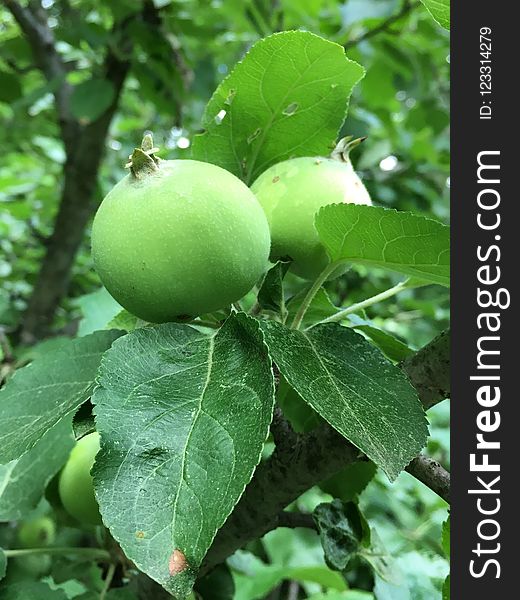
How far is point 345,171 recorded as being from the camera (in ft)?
2.42

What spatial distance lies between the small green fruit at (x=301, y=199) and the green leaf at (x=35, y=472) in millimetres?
379

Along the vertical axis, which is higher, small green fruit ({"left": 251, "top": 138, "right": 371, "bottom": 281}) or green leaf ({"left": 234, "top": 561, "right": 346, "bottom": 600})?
small green fruit ({"left": 251, "top": 138, "right": 371, "bottom": 281})

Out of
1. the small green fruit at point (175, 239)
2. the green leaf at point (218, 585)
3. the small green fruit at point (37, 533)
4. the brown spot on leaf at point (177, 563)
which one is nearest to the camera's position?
the brown spot on leaf at point (177, 563)

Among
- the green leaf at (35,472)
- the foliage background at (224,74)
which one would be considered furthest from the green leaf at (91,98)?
the green leaf at (35,472)

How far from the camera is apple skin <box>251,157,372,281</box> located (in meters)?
0.69

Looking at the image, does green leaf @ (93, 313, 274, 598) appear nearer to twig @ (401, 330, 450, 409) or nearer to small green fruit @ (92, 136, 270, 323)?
small green fruit @ (92, 136, 270, 323)

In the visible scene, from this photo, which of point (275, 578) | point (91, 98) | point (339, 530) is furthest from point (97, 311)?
point (91, 98)

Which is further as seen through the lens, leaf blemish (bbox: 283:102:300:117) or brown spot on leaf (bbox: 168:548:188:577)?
leaf blemish (bbox: 283:102:300:117)

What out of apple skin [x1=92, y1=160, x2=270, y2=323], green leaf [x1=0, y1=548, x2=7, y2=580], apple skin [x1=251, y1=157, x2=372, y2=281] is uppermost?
apple skin [x1=251, y1=157, x2=372, y2=281]

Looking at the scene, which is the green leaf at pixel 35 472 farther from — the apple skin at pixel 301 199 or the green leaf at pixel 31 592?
the apple skin at pixel 301 199

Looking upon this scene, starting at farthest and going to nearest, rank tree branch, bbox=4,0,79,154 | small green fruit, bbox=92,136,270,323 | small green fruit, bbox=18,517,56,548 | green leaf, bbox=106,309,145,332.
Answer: tree branch, bbox=4,0,79,154 < small green fruit, bbox=18,517,56,548 < green leaf, bbox=106,309,145,332 < small green fruit, bbox=92,136,270,323

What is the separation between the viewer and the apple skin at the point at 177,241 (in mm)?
580

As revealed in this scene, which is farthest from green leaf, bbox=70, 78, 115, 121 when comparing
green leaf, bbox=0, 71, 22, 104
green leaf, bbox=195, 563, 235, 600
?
green leaf, bbox=195, 563, 235, 600

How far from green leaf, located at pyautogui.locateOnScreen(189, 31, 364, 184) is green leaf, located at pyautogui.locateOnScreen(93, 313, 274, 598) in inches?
10.2
